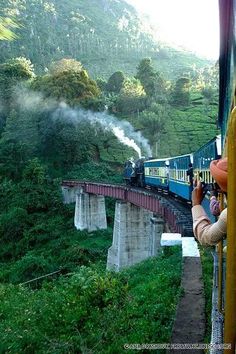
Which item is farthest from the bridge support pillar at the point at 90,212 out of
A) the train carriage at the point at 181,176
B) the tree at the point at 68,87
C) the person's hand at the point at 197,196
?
the person's hand at the point at 197,196

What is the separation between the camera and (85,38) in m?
116

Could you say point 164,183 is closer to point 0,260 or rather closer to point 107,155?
point 0,260

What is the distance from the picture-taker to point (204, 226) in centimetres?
225

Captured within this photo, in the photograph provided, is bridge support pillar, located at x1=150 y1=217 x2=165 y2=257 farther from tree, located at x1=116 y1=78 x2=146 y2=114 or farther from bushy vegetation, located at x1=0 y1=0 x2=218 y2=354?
tree, located at x1=116 y1=78 x2=146 y2=114

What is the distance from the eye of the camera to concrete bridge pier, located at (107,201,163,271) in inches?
913

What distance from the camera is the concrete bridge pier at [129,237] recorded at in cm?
2319

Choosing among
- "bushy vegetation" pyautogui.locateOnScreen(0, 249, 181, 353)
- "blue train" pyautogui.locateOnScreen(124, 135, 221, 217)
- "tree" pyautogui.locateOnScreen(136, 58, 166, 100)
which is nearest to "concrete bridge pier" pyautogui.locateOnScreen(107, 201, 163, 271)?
"blue train" pyautogui.locateOnScreen(124, 135, 221, 217)

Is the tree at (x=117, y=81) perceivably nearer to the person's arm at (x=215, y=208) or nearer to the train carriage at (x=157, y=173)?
the train carriage at (x=157, y=173)

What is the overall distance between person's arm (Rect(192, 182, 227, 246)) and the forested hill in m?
90.4

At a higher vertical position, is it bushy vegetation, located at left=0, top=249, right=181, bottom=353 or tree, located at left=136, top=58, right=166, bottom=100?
tree, located at left=136, top=58, right=166, bottom=100

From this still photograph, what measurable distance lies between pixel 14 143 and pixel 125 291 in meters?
38.6

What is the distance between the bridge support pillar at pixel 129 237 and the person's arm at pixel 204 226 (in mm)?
20249

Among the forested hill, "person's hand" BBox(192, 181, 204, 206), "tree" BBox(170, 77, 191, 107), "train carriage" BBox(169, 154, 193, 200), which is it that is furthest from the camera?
the forested hill

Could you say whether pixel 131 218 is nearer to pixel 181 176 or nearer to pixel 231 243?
pixel 181 176
